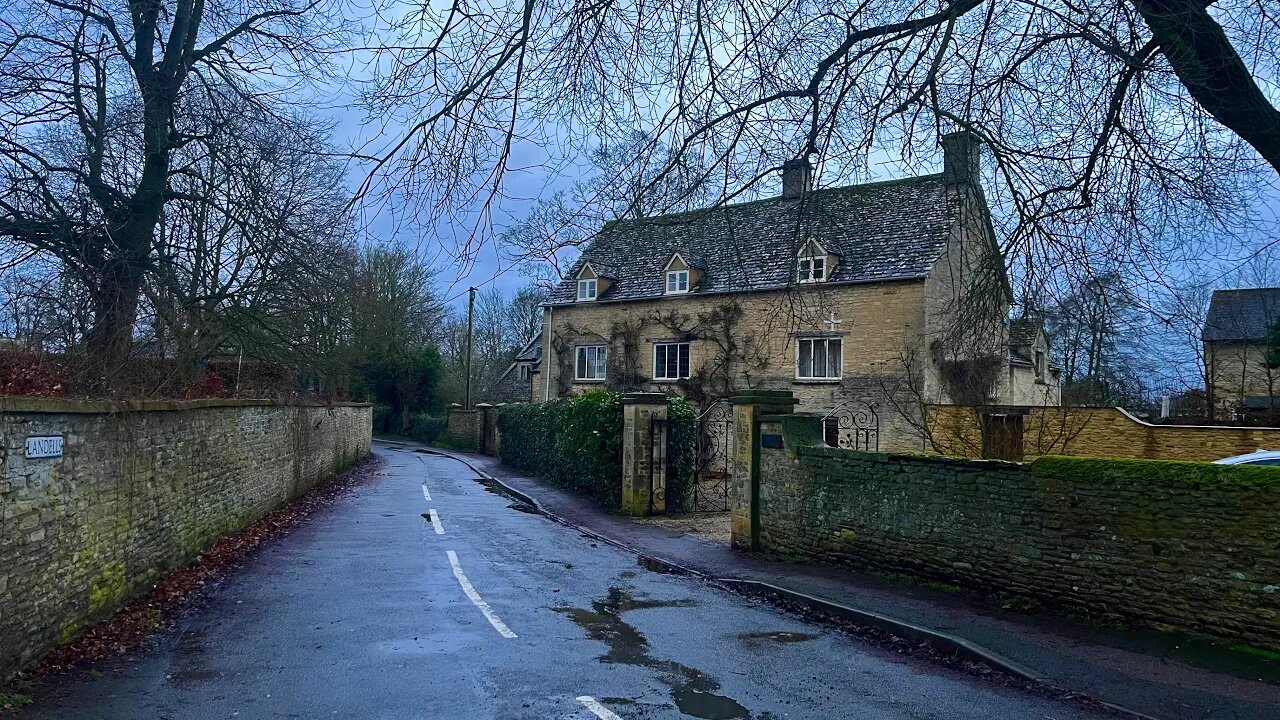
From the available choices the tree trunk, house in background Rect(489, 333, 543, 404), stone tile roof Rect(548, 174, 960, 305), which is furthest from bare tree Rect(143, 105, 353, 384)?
house in background Rect(489, 333, 543, 404)

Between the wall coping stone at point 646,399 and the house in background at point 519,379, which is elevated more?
the house in background at point 519,379

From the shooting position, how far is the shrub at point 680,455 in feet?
58.5

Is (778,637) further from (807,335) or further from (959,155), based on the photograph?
(807,335)

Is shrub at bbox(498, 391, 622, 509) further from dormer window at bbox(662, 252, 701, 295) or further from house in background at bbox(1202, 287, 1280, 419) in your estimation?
house in background at bbox(1202, 287, 1280, 419)

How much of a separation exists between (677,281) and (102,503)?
25.5 meters

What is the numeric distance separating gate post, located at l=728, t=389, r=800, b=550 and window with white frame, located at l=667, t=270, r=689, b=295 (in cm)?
1886

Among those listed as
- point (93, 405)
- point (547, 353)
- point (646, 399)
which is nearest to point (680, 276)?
point (547, 353)

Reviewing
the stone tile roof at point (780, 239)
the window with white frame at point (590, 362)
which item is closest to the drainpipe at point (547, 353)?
the stone tile roof at point (780, 239)

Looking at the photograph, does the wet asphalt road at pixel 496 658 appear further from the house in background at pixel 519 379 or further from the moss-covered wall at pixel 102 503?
the house in background at pixel 519 379

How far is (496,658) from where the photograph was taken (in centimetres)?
690

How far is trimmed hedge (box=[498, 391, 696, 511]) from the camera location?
58.9ft

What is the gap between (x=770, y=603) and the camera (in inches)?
389

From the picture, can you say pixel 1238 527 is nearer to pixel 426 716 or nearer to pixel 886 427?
pixel 426 716

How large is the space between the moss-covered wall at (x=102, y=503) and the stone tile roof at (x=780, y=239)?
4338 millimetres
